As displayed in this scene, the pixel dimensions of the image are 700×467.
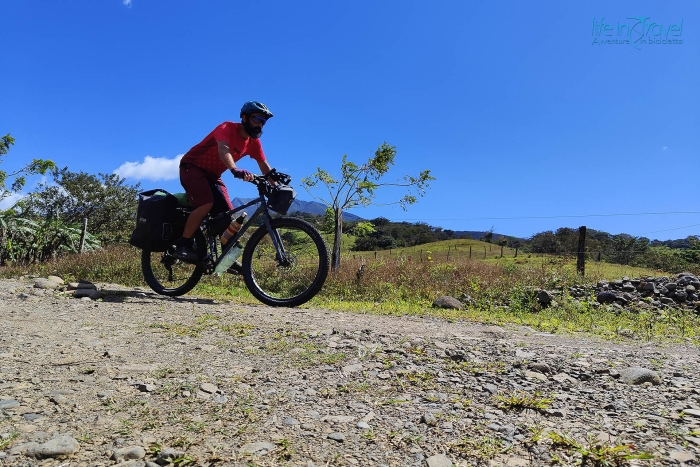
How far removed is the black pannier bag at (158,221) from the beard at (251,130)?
4.60ft

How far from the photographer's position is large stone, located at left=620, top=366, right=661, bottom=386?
7.50ft

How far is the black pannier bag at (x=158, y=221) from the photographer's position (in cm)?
575

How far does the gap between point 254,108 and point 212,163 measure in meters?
0.91

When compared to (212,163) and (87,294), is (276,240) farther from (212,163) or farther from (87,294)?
(87,294)

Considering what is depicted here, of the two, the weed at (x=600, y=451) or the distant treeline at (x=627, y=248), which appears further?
the distant treeline at (x=627, y=248)

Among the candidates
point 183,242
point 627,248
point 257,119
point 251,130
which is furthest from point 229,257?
point 627,248

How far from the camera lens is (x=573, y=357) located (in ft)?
9.12

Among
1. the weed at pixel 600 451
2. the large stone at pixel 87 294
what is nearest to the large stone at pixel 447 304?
the large stone at pixel 87 294

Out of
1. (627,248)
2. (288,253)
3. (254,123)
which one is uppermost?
(627,248)

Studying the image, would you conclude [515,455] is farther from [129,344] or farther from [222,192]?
[222,192]

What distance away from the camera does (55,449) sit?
149 centimetres

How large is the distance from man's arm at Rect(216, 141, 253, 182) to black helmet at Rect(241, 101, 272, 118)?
48cm

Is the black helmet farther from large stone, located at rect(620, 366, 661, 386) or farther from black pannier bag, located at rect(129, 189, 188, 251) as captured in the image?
large stone, located at rect(620, 366, 661, 386)

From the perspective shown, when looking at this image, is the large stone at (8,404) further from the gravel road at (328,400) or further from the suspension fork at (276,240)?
the suspension fork at (276,240)
